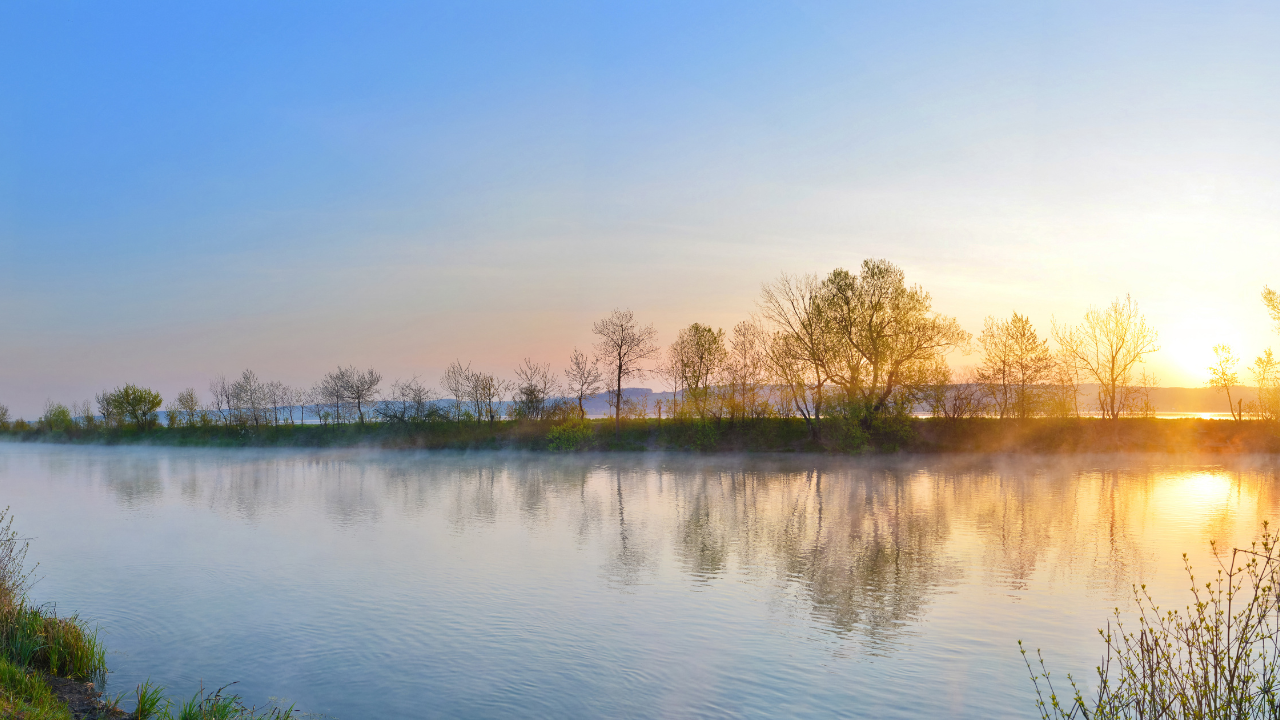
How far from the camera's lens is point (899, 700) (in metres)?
9.23

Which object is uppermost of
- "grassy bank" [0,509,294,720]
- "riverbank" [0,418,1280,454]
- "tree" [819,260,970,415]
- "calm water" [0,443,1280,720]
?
"tree" [819,260,970,415]

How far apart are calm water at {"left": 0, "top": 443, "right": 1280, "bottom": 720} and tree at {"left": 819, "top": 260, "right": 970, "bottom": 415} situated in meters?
17.5

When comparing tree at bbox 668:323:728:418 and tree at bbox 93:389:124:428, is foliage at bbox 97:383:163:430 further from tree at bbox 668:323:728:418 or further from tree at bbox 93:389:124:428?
tree at bbox 668:323:728:418

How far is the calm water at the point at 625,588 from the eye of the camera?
9.88 meters

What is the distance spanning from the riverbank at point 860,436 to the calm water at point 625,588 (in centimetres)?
1689

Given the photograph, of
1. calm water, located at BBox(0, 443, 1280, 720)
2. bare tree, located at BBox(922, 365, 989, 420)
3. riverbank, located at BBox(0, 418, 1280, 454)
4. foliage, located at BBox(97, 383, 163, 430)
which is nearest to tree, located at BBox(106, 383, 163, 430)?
foliage, located at BBox(97, 383, 163, 430)

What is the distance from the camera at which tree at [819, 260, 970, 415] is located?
4972cm

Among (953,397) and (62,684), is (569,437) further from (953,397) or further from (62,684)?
(62,684)

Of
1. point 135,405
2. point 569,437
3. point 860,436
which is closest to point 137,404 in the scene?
point 135,405

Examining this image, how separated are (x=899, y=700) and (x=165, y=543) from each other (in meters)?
Result: 19.5

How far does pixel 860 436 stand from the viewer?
4784 cm

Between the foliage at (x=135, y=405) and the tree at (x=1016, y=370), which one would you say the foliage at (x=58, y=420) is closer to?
the foliage at (x=135, y=405)

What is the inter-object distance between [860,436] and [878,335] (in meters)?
6.98

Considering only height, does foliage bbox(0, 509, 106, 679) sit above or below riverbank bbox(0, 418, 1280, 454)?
below
